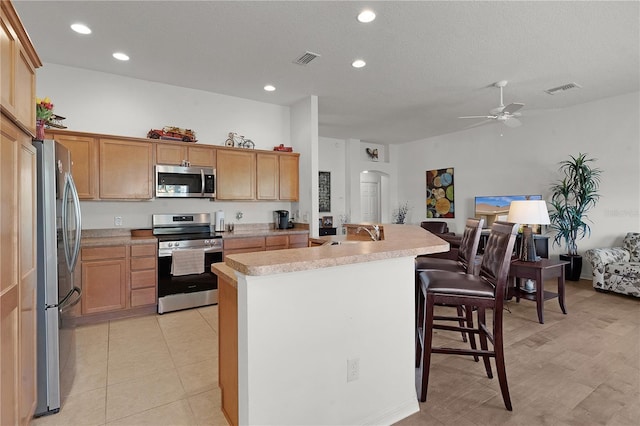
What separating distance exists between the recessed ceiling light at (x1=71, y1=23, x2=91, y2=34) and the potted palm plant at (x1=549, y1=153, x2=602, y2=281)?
261 inches

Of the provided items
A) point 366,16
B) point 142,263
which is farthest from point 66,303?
→ point 366,16

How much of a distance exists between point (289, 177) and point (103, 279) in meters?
2.77

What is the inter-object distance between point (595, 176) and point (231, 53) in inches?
228

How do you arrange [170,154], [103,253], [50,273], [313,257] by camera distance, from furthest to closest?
1. [170,154]
2. [103,253]
3. [50,273]
4. [313,257]

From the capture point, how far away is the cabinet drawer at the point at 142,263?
141 inches

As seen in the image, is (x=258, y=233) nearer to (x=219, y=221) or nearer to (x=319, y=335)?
(x=219, y=221)

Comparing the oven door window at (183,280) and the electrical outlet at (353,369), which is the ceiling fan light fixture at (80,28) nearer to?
the oven door window at (183,280)

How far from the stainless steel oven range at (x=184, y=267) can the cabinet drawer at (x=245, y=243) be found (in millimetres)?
117

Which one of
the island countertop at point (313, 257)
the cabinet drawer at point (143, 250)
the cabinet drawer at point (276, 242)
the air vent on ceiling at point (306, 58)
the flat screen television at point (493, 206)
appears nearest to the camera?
the island countertop at point (313, 257)

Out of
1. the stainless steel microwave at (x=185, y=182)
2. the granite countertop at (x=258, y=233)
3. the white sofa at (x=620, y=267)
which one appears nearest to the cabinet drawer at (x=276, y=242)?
the granite countertop at (x=258, y=233)

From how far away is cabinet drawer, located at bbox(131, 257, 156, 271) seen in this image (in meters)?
3.58

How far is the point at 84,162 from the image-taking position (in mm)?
3588

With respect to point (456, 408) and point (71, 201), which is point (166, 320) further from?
point (456, 408)

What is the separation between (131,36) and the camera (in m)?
3.06
